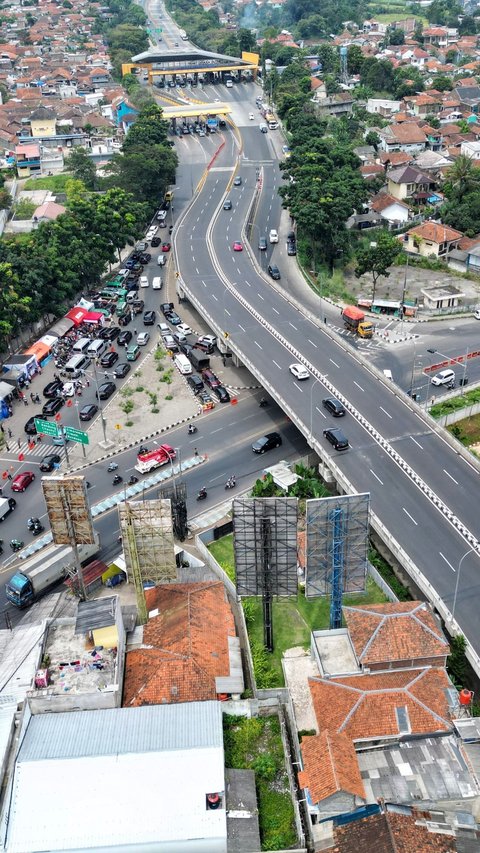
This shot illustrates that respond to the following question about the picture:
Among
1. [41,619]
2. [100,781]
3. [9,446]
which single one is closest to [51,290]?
[9,446]

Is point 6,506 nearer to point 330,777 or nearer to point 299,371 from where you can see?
point 299,371

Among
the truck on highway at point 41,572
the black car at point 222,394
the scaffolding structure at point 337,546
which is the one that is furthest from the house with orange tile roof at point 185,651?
the black car at point 222,394

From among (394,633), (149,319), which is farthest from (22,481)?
(394,633)

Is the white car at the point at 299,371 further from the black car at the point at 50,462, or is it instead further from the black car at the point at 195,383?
the black car at the point at 50,462

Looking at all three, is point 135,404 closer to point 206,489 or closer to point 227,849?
point 206,489

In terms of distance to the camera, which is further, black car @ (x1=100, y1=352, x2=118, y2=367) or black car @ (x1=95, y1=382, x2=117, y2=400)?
black car @ (x1=100, y1=352, x2=118, y2=367)

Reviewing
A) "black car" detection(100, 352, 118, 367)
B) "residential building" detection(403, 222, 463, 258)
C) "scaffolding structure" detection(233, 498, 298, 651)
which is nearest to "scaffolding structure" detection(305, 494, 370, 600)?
"scaffolding structure" detection(233, 498, 298, 651)

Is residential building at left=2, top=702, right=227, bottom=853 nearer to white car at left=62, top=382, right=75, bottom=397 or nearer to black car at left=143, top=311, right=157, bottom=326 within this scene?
white car at left=62, top=382, right=75, bottom=397

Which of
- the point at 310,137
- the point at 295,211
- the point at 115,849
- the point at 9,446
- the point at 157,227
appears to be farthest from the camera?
the point at 310,137
